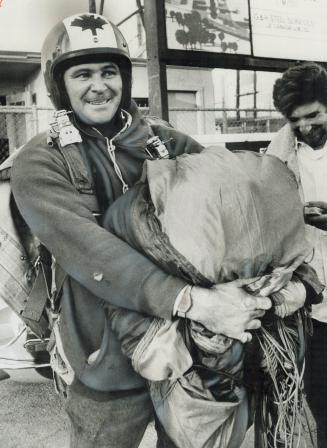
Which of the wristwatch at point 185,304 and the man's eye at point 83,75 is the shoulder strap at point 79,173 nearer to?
the man's eye at point 83,75

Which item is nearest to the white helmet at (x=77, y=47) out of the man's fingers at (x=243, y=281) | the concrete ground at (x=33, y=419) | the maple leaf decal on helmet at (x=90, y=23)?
the maple leaf decal on helmet at (x=90, y=23)

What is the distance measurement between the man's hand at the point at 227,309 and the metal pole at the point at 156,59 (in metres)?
0.92

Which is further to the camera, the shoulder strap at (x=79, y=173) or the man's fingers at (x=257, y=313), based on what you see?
the shoulder strap at (x=79, y=173)

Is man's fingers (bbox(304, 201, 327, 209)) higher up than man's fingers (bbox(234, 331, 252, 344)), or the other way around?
man's fingers (bbox(304, 201, 327, 209))

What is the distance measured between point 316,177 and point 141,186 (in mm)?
800

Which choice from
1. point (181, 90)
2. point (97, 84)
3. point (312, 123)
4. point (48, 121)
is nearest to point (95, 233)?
point (97, 84)

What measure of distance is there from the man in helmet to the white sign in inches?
34.8

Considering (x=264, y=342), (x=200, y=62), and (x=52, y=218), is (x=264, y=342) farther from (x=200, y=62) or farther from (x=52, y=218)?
(x=200, y=62)

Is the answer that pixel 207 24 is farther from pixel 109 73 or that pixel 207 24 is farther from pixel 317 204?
pixel 317 204

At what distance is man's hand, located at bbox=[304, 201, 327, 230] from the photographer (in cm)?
179

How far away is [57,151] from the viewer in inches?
55.1

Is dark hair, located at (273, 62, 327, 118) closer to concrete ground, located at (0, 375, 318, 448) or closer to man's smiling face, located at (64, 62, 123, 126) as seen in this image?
man's smiling face, located at (64, 62, 123, 126)

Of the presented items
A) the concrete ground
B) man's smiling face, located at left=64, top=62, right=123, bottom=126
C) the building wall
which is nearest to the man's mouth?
man's smiling face, located at left=64, top=62, right=123, bottom=126

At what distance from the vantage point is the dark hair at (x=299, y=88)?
73.1 inches
